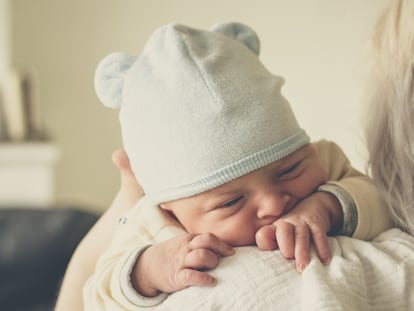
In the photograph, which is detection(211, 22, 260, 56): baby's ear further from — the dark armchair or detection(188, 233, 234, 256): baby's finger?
the dark armchair

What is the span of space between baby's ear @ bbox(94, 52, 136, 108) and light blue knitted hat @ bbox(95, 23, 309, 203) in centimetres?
3

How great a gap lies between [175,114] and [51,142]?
201cm

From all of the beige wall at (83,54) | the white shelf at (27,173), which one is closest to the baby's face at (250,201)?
the beige wall at (83,54)

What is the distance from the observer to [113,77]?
2.64ft

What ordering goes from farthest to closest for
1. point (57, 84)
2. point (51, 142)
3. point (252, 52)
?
point (57, 84) < point (51, 142) < point (252, 52)

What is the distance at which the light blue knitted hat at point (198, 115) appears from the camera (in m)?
0.69

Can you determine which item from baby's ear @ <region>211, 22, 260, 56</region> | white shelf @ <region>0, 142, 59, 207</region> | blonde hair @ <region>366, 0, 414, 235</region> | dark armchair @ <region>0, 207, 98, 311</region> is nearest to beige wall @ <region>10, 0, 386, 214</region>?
white shelf @ <region>0, 142, 59, 207</region>

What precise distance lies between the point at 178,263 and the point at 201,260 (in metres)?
0.03

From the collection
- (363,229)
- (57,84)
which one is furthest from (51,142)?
(363,229)

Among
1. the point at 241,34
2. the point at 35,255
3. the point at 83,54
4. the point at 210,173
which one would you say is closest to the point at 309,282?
the point at 210,173

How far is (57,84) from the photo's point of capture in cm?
281

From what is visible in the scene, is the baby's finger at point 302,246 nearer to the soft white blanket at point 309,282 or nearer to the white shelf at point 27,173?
the soft white blanket at point 309,282

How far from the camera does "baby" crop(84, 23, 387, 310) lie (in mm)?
667

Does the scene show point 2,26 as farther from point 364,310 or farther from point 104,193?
point 364,310
